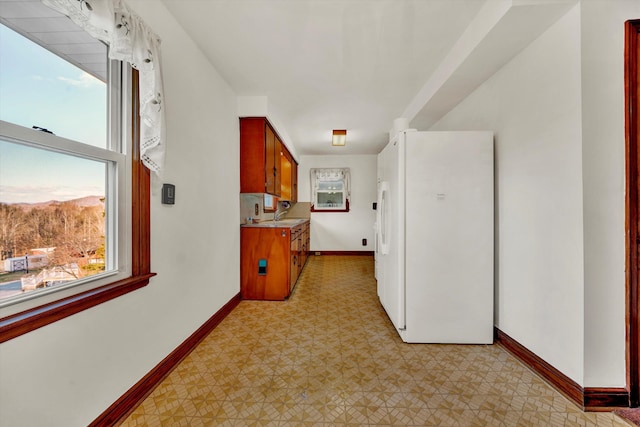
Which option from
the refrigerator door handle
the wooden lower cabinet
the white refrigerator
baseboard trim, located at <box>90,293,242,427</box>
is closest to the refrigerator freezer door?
the white refrigerator

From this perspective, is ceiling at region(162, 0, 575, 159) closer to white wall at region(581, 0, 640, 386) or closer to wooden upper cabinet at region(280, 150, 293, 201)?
white wall at region(581, 0, 640, 386)

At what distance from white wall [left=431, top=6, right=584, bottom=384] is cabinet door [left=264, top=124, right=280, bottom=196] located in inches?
95.4

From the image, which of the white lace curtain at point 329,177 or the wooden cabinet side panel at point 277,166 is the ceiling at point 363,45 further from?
the white lace curtain at point 329,177

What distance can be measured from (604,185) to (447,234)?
3.12 ft

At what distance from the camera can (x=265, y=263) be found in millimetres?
3246

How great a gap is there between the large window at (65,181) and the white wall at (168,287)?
0.41ft

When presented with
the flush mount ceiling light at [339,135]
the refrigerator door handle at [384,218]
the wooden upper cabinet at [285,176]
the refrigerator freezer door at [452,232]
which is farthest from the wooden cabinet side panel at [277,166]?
the refrigerator freezer door at [452,232]

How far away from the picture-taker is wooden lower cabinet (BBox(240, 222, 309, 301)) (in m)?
3.24

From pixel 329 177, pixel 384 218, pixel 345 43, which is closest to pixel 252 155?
pixel 345 43

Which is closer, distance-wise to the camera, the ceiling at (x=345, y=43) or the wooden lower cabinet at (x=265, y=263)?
the ceiling at (x=345, y=43)

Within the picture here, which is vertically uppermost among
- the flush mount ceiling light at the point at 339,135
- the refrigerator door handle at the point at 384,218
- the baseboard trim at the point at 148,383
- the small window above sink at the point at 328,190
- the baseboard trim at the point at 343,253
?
the flush mount ceiling light at the point at 339,135

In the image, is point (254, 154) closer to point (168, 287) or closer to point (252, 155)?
point (252, 155)

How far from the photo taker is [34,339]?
1020 millimetres

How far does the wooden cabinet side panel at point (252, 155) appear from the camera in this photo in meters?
3.22
